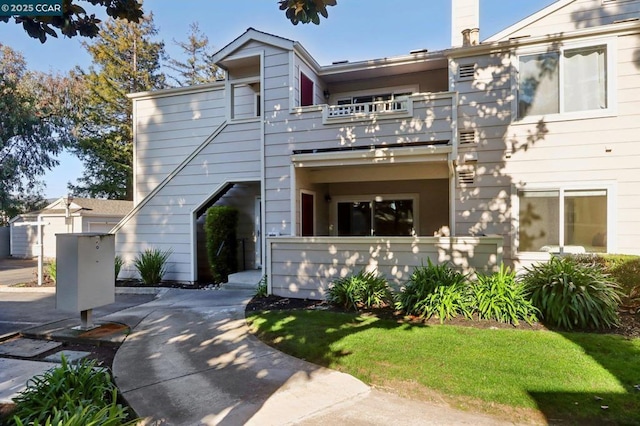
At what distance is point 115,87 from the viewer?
23641 mm

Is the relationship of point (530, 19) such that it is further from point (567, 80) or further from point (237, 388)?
point (237, 388)

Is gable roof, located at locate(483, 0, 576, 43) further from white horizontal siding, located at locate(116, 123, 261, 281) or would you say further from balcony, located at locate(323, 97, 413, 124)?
white horizontal siding, located at locate(116, 123, 261, 281)

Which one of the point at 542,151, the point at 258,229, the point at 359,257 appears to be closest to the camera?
the point at 359,257

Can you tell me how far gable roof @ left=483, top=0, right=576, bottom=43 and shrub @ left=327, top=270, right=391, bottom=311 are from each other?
7441 millimetres

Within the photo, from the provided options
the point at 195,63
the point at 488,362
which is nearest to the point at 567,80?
the point at 488,362

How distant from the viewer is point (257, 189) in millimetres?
11148

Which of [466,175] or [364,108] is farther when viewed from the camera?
[364,108]

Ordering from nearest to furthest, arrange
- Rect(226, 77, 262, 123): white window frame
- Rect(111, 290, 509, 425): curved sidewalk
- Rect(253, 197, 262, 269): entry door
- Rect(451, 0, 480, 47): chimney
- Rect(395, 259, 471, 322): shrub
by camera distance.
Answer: Rect(111, 290, 509, 425): curved sidewalk, Rect(395, 259, 471, 322): shrub, Rect(451, 0, 480, 47): chimney, Rect(226, 77, 262, 123): white window frame, Rect(253, 197, 262, 269): entry door

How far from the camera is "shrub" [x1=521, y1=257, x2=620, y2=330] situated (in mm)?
5152

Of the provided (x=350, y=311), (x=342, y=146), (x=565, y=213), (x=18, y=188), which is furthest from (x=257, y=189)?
(x=18, y=188)

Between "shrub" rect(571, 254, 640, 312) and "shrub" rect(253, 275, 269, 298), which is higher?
"shrub" rect(571, 254, 640, 312)

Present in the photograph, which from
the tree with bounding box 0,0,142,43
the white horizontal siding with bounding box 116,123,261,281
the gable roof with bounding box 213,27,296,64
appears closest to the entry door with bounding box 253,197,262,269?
the white horizontal siding with bounding box 116,123,261,281

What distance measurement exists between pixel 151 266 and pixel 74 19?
781 centimetres

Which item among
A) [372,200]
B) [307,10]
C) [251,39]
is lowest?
[372,200]
